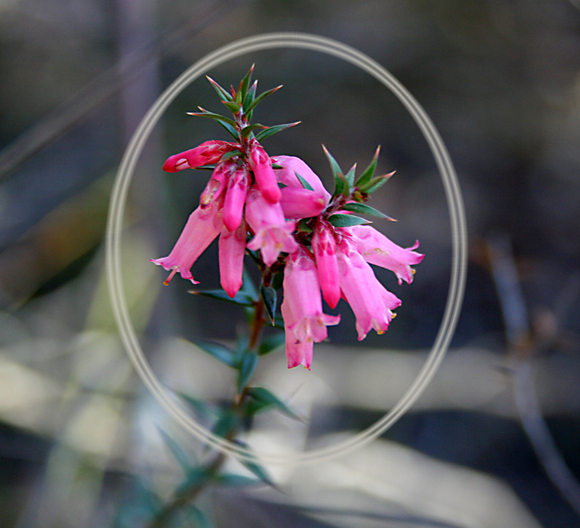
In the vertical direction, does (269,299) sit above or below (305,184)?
below

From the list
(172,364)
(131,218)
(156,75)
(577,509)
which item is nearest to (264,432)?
(172,364)

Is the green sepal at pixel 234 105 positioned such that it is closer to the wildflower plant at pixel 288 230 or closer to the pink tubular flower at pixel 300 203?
the wildflower plant at pixel 288 230

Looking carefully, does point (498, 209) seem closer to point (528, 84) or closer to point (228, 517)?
point (528, 84)

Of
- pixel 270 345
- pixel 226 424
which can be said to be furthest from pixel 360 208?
pixel 226 424

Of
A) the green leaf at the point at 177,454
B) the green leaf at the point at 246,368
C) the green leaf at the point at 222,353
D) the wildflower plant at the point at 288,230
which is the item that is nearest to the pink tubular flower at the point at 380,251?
the wildflower plant at the point at 288,230

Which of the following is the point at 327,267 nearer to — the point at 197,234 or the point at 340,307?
the point at 197,234

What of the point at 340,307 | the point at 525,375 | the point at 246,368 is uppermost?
the point at 340,307

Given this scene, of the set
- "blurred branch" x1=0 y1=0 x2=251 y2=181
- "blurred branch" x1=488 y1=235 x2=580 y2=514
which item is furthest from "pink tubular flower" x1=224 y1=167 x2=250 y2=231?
"blurred branch" x1=488 y1=235 x2=580 y2=514
